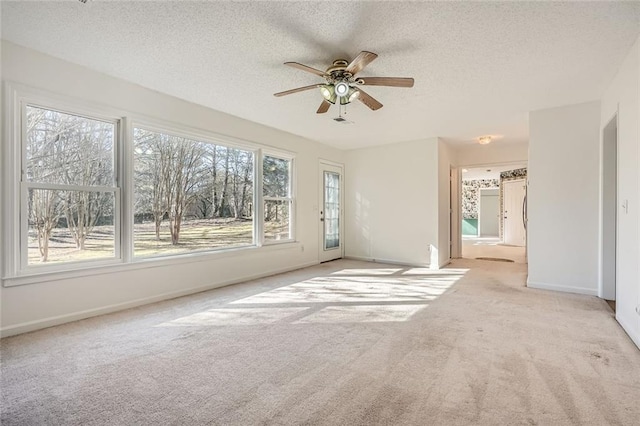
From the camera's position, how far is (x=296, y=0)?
2.05 metres

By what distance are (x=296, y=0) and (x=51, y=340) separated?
3289 mm

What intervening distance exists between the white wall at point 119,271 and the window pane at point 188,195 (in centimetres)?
→ 26

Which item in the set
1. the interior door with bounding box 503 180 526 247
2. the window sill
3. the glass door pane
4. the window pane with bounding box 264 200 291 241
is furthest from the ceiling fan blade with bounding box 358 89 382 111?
the interior door with bounding box 503 180 526 247

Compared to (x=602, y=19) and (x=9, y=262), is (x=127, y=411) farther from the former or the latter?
(x=602, y=19)

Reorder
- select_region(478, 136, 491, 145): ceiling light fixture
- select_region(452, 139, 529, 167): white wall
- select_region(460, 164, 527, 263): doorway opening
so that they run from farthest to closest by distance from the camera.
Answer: select_region(460, 164, 527, 263): doorway opening, select_region(452, 139, 529, 167): white wall, select_region(478, 136, 491, 145): ceiling light fixture

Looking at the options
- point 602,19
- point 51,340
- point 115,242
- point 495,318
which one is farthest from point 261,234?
point 602,19

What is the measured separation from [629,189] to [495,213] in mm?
10701

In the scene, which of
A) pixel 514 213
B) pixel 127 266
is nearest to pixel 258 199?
pixel 127 266

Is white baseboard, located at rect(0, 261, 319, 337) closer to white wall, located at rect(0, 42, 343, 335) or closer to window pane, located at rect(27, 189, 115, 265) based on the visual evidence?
white wall, located at rect(0, 42, 343, 335)

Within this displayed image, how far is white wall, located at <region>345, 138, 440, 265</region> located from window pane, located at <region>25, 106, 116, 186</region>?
4621mm

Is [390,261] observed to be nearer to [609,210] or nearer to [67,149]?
[609,210]

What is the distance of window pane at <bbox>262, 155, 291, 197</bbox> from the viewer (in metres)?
5.16

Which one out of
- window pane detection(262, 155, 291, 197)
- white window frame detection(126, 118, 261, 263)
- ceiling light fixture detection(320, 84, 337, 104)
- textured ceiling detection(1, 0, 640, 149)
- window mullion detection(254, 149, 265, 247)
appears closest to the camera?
textured ceiling detection(1, 0, 640, 149)

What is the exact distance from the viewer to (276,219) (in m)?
5.38
